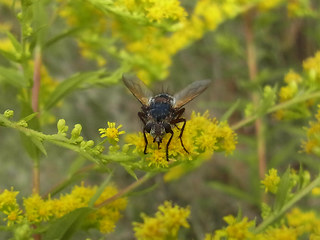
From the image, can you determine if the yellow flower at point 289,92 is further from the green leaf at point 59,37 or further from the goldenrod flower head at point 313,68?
the green leaf at point 59,37

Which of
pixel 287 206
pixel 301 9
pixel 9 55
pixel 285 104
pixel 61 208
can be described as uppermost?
pixel 301 9

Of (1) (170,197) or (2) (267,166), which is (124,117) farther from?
(2) (267,166)

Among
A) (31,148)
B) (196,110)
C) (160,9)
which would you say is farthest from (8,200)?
(196,110)

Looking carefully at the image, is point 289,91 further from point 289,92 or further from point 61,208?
point 61,208

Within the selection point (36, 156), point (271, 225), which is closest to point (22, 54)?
point (36, 156)

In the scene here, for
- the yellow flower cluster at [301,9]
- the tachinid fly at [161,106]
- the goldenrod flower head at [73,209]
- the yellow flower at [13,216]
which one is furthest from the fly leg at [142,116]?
the yellow flower cluster at [301,9]

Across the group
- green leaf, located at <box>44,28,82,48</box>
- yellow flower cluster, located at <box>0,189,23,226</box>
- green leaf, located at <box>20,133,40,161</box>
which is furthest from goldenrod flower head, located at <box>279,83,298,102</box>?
yellow flower cluster, located at <box>0,189,23,226</box>

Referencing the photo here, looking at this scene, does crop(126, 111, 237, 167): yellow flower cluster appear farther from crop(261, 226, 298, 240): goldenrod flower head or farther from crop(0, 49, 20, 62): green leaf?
crop(0, 49, 20, 62): green leaf
